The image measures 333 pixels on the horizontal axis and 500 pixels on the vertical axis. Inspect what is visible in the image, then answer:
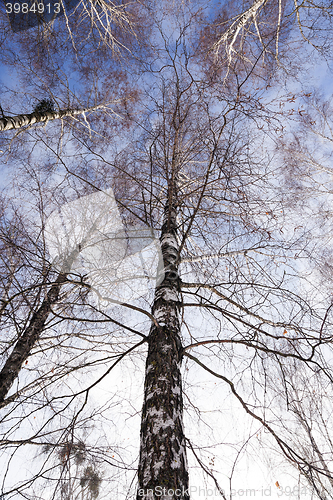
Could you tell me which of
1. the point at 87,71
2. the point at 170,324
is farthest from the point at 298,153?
the point at 170,324

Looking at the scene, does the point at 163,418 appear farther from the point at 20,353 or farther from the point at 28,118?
the point at 28,118

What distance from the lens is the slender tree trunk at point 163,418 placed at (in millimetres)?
1131

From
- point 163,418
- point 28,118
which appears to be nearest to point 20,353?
point 163,418

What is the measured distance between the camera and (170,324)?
1836 mm

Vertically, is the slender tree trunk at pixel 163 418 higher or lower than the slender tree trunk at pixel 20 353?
lower

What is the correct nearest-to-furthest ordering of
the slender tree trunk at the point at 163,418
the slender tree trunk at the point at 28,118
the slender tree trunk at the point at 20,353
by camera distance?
the slender tree trunk at the point at 163,418, the slender tree trunk at the point at 20,353, the slender tree trunk at the point at 28,118

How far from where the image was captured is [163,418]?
1.35 meters

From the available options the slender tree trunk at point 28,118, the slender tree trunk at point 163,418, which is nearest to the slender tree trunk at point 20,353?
the slender tree trunk at point 163,418

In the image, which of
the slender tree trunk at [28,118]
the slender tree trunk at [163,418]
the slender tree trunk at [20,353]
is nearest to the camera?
the slender tree trunk at [163,418]

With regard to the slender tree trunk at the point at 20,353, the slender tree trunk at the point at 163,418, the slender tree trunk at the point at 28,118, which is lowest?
the slender tree trunk at the point at 163,418

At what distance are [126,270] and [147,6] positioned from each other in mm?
4536

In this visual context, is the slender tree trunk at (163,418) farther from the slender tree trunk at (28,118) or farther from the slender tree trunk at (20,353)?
the slender tree trunk at (28,118)

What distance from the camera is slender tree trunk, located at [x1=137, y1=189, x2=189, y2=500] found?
44.5 inches

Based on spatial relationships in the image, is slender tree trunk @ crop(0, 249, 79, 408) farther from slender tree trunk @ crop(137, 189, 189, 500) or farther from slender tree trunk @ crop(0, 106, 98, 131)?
slender tree trunk @ crop(0, 106, 98, 131)
